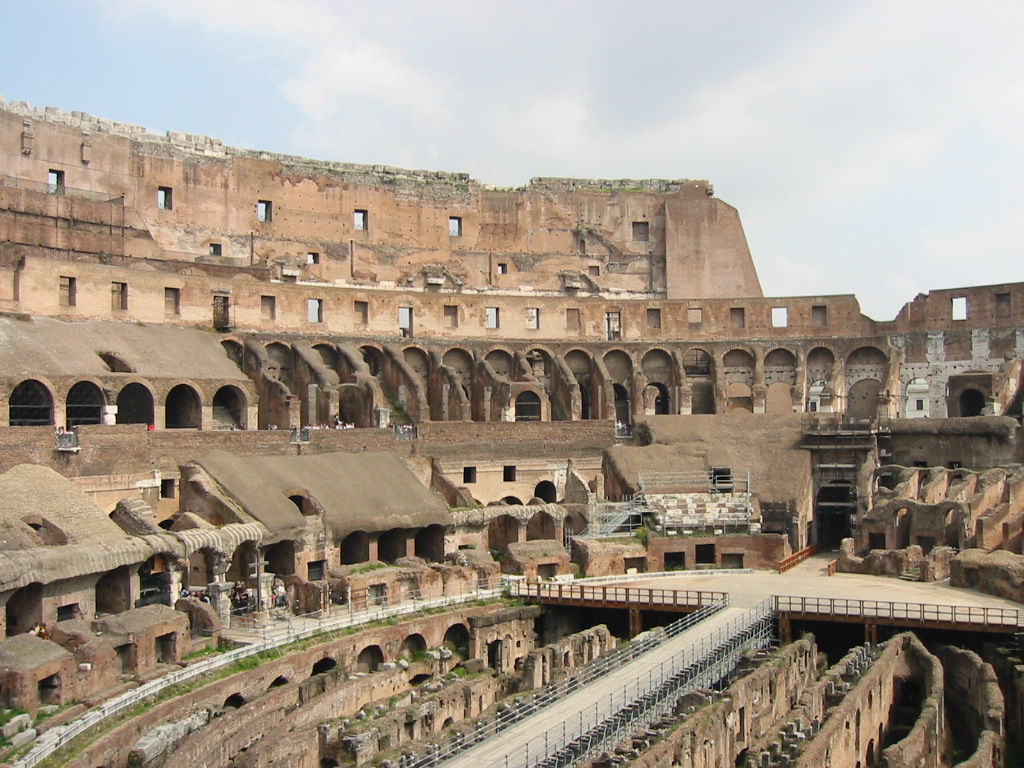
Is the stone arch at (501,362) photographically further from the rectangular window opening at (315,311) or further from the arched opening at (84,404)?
the arched opening at (84,404)

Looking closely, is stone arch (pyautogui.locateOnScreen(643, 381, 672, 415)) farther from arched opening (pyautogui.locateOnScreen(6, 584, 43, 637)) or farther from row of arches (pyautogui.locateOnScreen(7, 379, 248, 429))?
arched opening (pyautogui.locateOnScreen(6, 584, 43, 637))

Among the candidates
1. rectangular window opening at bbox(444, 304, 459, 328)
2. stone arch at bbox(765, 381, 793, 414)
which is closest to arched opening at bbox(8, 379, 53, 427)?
rectangular window opening at bbox(444, 304, 459, 328)

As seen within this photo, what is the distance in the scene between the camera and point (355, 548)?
36594 millimetres

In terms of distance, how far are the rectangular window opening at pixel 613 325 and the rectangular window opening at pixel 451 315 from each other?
8042 mm

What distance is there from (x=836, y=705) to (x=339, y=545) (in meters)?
17.7

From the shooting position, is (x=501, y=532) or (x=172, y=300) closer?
(x=501, y=532)

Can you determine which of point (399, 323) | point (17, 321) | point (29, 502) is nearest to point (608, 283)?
point (399, 323)

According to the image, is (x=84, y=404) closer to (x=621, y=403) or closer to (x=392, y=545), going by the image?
(x=392, y=545)

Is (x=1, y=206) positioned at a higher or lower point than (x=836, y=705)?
higher

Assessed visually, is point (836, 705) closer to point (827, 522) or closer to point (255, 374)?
point (827, 522)

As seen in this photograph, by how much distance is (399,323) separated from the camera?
5191 cm

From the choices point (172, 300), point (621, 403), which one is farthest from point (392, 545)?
point (621, 403)

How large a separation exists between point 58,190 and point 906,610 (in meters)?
38.8

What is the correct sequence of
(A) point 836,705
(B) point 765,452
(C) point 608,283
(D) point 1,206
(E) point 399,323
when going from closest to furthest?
(A) point 836,705, (D) point 1,206, (B) point 765,452, (E) point 399,323, (C) point 608,283
